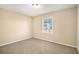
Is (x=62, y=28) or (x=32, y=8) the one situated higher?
(x=32, y=8)

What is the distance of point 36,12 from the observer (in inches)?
73.8

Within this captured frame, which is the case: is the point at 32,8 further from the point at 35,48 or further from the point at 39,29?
A: the point at 35,48

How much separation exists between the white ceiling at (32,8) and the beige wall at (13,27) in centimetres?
10

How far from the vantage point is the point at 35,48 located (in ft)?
6.04

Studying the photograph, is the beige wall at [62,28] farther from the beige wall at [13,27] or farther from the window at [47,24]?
the beige wall at [13,27]

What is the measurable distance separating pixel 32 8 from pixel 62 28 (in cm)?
77

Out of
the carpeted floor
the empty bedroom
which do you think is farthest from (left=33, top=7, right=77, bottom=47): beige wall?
the carpeted floor

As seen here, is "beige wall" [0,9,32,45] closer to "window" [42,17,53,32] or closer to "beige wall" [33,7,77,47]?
"beige wall" [33,7,77,47]

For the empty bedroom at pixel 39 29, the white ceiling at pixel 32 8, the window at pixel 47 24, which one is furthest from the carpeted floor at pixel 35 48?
Result: the white ceiling at pixel 32 8

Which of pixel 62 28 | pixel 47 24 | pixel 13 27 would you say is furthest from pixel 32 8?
pixel 62 28

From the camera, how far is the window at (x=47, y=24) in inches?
72.3
